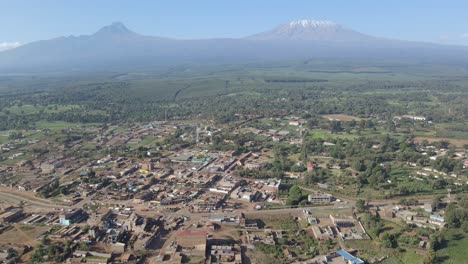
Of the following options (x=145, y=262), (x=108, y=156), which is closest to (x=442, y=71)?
(x=108, y=156)

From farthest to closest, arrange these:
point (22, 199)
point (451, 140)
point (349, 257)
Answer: point (451, 140) < point (22, 199) < point (349, 257)

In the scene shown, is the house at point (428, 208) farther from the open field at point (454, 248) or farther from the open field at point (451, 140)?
the open field at point (451, 140)

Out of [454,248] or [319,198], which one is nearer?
[454,248]

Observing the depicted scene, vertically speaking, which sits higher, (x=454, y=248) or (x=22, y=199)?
(x=22, y=199)

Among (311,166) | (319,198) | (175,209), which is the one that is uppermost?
(311,166)

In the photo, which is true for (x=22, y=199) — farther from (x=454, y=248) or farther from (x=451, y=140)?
(x=451, y=140)

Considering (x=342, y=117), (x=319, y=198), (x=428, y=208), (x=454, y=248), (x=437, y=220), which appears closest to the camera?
(x=454, y=248)

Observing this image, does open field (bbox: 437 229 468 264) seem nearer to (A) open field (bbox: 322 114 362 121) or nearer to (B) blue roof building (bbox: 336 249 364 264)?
(B) blue roof building (bbox: 336 249 364 264)

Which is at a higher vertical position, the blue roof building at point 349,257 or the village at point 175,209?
the village at point 175,209

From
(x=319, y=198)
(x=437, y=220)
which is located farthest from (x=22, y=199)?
(x=437, y=220)

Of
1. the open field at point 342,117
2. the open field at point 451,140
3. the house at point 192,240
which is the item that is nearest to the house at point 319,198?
the house at point 192,240

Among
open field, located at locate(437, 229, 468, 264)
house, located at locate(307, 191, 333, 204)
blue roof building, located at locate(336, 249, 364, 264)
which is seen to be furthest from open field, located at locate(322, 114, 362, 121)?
blue roof building, located at locate(336, 249, 364, 264)
